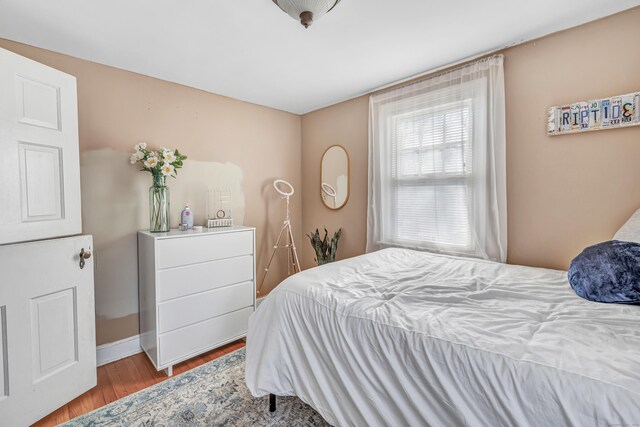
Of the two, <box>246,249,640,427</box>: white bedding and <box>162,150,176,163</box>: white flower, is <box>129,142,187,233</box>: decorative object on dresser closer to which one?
<box>162,150,176,163</box>: white flower

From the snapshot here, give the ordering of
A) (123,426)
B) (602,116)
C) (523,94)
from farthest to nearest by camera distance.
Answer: (523,94)
(602,116)
(123,426)

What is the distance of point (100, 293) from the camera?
2260 millimetres

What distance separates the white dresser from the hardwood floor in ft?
0.26

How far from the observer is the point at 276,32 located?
6.08 ft

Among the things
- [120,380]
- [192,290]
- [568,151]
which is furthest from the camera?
[192,290]

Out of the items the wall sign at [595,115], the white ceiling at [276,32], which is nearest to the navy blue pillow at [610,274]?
the wall sign at [595,115]

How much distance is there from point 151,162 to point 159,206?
0.36m

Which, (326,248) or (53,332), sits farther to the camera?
(326,248)

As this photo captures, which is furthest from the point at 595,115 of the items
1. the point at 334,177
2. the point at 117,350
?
the point at 117,350

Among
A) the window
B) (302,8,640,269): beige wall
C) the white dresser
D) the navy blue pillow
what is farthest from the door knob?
(302,8,640,269): beige wall

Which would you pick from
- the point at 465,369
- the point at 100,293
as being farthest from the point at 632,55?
the point at 100,293

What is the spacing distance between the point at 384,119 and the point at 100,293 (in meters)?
2.86

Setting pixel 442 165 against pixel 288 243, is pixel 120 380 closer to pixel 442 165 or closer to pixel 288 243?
pixel 288 243

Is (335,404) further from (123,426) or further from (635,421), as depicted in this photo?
(123,426)
